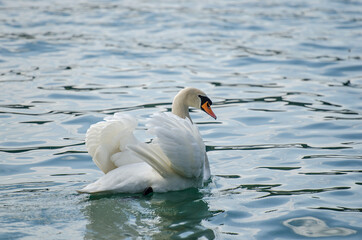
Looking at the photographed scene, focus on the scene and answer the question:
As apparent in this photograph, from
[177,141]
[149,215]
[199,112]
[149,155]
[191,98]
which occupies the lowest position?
[149,215]

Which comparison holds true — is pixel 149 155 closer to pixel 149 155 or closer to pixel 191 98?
pixel 149 155

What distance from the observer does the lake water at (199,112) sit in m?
5.54

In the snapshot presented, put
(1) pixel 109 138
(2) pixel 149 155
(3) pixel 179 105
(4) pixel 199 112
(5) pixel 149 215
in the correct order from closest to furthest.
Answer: (5) pixel 149 215
(2) pixel 149 155
(1) pixel 109 138
(3) pixel 179 105
(4) pixel 199 112

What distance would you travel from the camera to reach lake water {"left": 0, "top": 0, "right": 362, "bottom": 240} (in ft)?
18.2

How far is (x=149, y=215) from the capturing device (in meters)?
5.61

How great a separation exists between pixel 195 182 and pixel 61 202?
1312 mm

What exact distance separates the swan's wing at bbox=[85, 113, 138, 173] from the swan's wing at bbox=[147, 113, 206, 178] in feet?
1.30

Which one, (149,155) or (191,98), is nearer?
(149,155)

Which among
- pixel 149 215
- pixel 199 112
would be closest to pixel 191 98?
pixel 149 215

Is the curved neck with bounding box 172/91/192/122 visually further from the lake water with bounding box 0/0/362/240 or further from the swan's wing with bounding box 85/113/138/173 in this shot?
the swan's wing with bounding box 85/113/138/173

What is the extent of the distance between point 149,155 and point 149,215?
0.58 m

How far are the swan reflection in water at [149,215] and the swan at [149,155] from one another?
0.32 ft

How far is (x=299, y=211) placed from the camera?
5688 millimetres

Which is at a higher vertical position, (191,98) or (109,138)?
(191,98)
